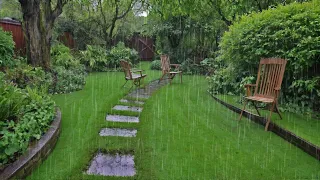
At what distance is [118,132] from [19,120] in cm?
142

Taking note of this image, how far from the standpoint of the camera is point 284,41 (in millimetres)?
5539

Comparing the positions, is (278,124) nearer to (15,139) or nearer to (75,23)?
(15,139)

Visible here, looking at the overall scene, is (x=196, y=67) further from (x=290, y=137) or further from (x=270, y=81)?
(x=290, y=137)

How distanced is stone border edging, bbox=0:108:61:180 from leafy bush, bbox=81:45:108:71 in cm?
833

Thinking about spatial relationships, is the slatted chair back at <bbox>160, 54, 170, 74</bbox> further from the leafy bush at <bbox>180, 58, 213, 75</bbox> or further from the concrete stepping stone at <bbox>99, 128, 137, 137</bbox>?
the concrete stepping stone at <bbox>99, 128, 137, 137</bbox>

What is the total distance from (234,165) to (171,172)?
2.68 feet

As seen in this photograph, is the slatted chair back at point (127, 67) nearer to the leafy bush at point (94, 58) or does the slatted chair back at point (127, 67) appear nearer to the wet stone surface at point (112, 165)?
the wet stone surface at point (112, 165)

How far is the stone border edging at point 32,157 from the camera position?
2658 mm

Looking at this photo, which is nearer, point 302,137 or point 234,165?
point 234,165

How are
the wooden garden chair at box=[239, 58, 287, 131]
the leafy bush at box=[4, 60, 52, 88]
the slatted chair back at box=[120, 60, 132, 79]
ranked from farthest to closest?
the slatted chair back at box=[120, 60, 132, 79] → the leafy bush at box=[4, 60, 52, 88] → the wooden garden chair at box=[239, 58, 287, 131]

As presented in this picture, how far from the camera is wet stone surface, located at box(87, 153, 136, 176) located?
2998 millimetres

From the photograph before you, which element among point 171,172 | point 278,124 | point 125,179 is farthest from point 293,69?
point 125,179

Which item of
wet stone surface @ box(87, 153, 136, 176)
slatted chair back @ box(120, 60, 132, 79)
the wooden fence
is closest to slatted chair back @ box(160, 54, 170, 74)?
slatted chair back @ box(120, 60, 132, 79)

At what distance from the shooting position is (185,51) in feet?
48.2
